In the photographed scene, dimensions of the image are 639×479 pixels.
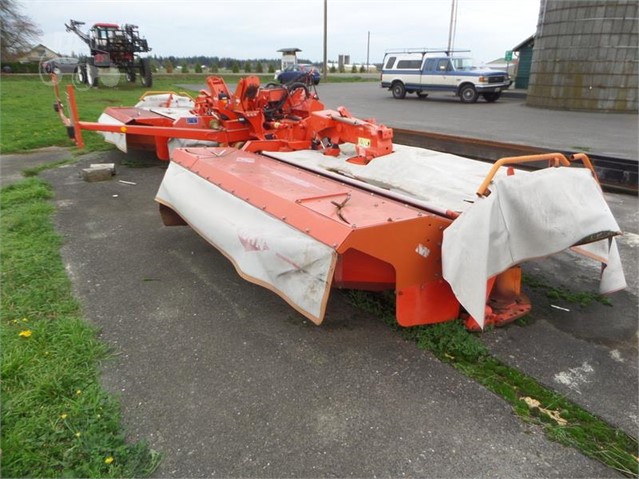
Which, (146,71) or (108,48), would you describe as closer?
(108,48)

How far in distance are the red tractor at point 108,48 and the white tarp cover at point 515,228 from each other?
19956 mm

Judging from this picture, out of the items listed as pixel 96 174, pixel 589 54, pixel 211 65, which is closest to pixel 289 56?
pixel 211 65

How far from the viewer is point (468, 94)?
1756 centimetres

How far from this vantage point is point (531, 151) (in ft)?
21.1

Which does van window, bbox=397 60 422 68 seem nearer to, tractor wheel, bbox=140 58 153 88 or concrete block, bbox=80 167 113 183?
tractor wheel, bbox=140 58 153 88

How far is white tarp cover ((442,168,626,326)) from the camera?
2.58 m

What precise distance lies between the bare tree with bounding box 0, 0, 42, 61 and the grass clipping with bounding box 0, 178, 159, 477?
3424 centimetres

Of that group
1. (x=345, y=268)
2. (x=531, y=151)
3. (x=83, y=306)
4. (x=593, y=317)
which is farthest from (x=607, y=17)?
(x=83, y=306)

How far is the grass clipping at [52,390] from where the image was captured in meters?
2.07

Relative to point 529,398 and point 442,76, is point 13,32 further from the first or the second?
point 529,398

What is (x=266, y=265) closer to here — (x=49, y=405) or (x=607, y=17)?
(x=49, y=405)

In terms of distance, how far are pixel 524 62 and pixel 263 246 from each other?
78.9 ft

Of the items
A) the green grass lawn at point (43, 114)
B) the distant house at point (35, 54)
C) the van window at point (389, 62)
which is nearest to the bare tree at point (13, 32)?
the distant house at point (35, 54)

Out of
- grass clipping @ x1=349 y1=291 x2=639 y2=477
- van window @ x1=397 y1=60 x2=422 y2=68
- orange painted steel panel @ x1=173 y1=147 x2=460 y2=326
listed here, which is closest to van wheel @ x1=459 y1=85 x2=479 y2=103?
van window @ x1=397 y1=60 x2=422 y2=68
